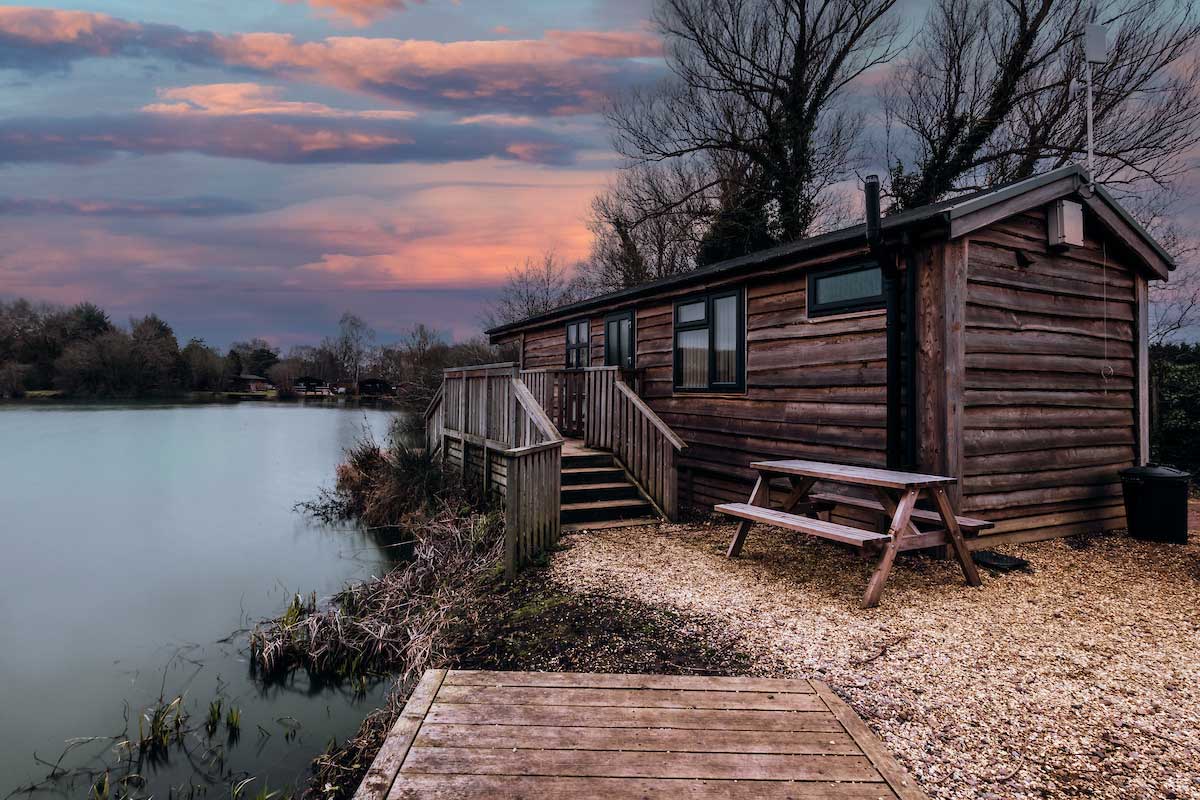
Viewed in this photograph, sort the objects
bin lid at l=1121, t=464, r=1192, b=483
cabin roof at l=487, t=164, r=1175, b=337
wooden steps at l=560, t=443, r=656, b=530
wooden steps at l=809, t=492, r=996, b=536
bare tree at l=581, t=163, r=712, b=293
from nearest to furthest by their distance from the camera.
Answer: wooden steps at l=809, t=492, r=996, b=536 → cabin roof at l=487, t=164, r=1175, b=337 → bin lid at l=1121, t=464, r=1192, b=483 → wooden steps at l=560, t=443, r=656, b=530 → bare tree at l=581, t=163, r=712, b=293

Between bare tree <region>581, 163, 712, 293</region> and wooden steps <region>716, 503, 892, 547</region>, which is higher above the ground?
bare tree <region>581, 163, 712, 293</region>

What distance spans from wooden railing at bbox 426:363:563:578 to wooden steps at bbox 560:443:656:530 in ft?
1.69

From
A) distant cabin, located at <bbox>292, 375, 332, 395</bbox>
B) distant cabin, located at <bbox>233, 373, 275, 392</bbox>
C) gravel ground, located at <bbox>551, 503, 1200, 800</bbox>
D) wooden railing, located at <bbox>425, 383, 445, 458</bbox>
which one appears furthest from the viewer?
distant cabin, located at <bbox>233, 373, 275, 392</bbox>

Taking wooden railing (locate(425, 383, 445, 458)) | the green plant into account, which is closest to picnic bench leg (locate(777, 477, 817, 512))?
the green plant

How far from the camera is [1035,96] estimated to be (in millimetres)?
13906

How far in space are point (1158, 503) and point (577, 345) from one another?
28.2ft

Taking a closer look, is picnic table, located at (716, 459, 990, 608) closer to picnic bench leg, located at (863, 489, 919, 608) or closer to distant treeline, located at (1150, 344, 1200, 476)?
picnic bench leg, located at (863, 489, 919, 608)

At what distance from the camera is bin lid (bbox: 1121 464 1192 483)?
589cm

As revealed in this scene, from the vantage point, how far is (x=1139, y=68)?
41.0 feet

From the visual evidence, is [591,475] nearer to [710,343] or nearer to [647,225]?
[710,343]

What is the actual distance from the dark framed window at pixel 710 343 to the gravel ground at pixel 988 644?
2.41 metres

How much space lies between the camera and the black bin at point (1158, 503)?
590 centimetres

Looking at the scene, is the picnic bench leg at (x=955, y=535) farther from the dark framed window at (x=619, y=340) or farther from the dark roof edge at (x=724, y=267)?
the dark framed window at (x=619, y=340)

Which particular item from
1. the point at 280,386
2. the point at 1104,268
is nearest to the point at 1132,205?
the point at 1104,268
